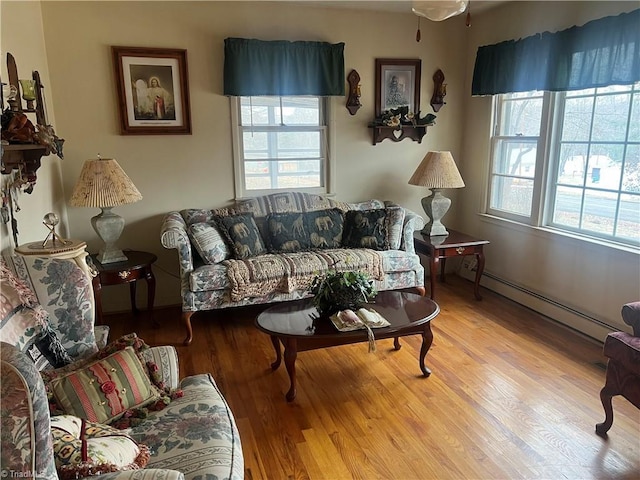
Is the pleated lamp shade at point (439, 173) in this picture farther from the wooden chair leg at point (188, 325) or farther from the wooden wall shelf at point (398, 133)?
the wooden chair leg at point (188, 325)

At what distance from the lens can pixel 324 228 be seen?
379cm

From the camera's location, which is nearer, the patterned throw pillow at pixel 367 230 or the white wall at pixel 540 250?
the white wall at pixel 540 250

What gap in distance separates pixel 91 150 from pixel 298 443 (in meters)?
2.74

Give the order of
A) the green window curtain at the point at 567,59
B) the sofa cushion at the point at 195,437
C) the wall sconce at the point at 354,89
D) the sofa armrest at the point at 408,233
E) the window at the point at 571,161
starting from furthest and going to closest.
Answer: the wall sconce at the point at 354,89
the sofa armrest at the point at 408,233
the window at the point at 571,161
the green window curtain at the point at 567,59
the sofa cushion at the point at 195,437

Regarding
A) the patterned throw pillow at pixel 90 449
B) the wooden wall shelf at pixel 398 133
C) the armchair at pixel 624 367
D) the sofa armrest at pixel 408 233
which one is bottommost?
the armchair at pixel 624 367

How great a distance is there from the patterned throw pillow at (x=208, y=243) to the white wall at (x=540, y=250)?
2433mm

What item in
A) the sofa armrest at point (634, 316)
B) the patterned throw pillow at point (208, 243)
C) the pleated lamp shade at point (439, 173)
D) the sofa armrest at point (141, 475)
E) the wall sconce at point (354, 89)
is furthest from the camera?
the wall sconce at point (354, 89)

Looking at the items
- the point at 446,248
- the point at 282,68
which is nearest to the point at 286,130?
the point at 282,68

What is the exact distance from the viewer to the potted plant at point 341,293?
8.37 ft

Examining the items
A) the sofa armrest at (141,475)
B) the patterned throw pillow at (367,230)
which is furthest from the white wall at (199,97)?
the sofa armrest at (141,475)

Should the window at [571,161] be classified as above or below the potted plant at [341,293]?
above

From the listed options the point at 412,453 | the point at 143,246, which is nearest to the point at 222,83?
the point at 143,246

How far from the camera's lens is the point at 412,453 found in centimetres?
209

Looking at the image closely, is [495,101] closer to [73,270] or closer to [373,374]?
[373,374]
